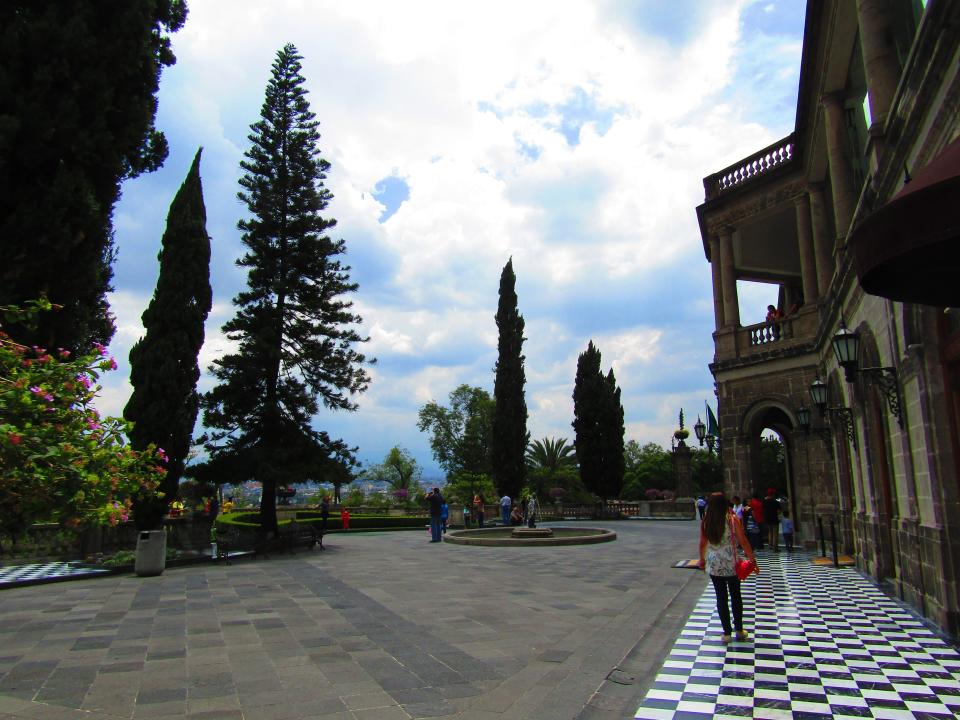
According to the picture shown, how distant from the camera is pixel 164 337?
605 inches

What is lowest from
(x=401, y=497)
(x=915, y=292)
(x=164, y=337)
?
(x=401, y=497)

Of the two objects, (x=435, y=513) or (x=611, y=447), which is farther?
(x=611, y=447)

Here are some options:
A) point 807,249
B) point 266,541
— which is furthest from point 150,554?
point 807,249

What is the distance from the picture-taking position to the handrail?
17125 mm

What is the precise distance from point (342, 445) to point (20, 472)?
16.2 m

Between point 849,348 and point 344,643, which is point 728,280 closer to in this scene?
point 849,348

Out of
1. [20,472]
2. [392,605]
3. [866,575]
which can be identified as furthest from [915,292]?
[866,575]

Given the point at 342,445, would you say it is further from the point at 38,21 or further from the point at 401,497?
the point at 401,497

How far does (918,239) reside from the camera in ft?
10.5

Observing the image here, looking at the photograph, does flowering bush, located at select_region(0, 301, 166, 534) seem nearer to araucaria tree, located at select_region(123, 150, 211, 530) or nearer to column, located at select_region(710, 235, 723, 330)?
araucaria tree, located at select_region(123, 150, 211, 530)

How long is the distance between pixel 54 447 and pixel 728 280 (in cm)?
1825

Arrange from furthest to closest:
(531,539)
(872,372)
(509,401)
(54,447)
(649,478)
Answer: (649,478)
(509,401)
(531,539)
(872,372)
(54,447)

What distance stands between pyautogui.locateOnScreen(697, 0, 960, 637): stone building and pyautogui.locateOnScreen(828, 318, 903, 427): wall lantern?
3cm

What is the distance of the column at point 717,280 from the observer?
732 inches
